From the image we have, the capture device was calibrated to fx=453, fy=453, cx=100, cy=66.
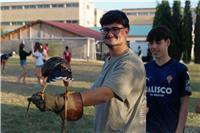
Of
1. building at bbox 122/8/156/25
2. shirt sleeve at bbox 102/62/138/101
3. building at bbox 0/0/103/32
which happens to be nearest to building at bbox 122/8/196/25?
building at bbox 122/8/156/25

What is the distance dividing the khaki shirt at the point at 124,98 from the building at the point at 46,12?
290ft

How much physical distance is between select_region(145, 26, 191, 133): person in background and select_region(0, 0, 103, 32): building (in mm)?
86917

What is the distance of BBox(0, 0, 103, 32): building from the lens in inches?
3607

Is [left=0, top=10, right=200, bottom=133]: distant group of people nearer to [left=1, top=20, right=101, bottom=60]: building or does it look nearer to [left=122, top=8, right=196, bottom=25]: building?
[left=1, top=20, right=101, bottom=60]: building

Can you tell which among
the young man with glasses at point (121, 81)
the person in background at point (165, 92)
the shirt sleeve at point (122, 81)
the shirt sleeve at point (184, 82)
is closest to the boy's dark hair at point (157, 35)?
the person in background at point (165, 92)

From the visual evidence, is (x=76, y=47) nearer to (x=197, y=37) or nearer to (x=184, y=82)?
(x=197, y=37)

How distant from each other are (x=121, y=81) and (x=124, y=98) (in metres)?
0.12

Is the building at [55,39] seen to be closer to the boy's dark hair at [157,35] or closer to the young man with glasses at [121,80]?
the boy's dark hair at [157,35]

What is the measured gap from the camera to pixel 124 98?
8.40ft

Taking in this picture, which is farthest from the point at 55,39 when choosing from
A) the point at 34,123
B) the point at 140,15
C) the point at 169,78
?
the point at 140,15

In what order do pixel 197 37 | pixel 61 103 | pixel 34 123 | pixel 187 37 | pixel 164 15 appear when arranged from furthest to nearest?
1. pixel 197 37
2. pixel 187 37
3. pixel 164 15
4. pixel 34 123
5. pixel 61 103

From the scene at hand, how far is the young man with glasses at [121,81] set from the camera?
2559 millimetres

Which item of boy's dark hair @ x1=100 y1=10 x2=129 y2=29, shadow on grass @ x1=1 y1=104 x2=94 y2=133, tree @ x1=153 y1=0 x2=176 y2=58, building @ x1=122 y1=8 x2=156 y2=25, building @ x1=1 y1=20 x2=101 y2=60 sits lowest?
shadow on grass @ x1=1 y1=104 x2=94 y2=133

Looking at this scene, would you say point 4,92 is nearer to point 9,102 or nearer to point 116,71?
point 9,102
